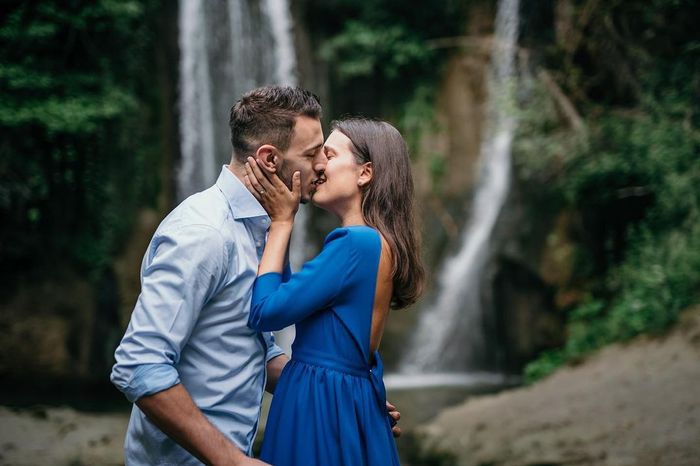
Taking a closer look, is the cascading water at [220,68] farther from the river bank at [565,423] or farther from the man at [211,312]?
the man at [211,312]

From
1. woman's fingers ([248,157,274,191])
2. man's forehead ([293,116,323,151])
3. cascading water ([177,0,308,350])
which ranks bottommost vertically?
woman's fingers ([248,157,274,191])

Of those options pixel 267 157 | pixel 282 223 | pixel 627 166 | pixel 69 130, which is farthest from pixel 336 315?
pixel 69 130

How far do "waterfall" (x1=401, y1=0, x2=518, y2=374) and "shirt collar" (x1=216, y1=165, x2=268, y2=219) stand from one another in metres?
8.68

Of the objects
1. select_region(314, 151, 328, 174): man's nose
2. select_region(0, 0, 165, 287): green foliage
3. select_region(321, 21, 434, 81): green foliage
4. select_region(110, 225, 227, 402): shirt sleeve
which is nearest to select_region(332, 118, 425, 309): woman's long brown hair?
select_region(314, 151, 328, 174): man's nose

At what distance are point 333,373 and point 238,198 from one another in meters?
0.61

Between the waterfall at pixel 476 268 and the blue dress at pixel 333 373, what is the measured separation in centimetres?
864

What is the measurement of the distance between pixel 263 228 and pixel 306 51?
39.4 ft

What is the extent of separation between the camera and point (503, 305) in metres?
11.0

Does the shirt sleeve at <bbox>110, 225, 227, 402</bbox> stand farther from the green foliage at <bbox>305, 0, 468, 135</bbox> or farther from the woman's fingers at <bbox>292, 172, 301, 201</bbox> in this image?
the green foliage at <bbox>305, 0, 468, 135</bbox>

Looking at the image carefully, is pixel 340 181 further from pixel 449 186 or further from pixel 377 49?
pixel 377 49

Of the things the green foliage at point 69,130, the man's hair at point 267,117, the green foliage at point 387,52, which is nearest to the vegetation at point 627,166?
the green foliage at point 387,52

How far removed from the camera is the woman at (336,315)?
2166mm

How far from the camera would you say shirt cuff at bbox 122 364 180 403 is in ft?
6.07

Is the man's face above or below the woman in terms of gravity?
above
